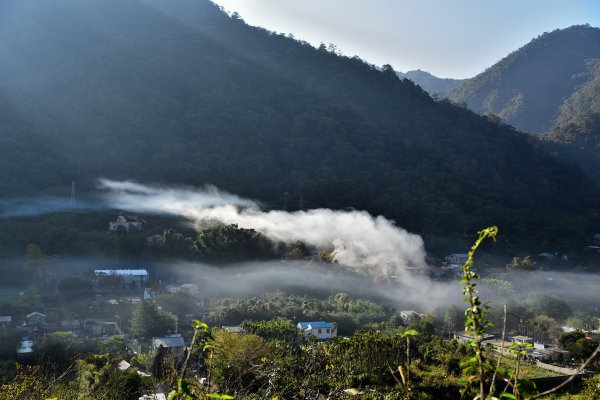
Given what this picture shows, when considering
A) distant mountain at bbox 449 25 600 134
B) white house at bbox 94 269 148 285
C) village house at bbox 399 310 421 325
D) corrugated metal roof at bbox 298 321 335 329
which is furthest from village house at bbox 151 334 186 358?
distant mountain at bbox 449 25 600 134

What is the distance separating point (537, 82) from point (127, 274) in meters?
83.2

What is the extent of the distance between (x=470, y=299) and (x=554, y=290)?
86.1 feet

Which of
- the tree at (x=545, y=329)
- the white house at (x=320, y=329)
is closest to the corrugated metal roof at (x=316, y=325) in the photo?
the white house at (x=320, y=329)

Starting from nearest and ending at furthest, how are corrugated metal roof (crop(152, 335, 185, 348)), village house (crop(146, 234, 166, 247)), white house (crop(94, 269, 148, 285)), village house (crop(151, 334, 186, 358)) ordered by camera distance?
1. village house (crop(151, 334, 186, 358))
2. corrugated metal roof (crop(152, 335, 185, 348))
3. white house (crop(94, 269, 148, 285))
4. village house (crop(146, 234, 166, 247))

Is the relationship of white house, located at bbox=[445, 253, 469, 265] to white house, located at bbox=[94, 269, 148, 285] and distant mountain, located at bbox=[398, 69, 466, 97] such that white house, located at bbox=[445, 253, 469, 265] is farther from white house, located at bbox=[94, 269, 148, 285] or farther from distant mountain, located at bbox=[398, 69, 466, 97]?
distant mountain, located at bbox=[398, 69, 466, 97]

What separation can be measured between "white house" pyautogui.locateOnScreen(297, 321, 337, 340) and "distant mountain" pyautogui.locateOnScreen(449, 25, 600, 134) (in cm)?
7463

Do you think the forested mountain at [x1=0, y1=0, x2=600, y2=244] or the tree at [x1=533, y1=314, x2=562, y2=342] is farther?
the forested mountain at [x1=0, y1=0, x2=600, y2=244]

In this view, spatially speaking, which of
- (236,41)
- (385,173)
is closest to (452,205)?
(385,173)

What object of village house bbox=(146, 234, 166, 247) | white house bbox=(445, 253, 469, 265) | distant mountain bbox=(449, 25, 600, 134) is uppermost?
distant mountain bbox=(449, 25, 600, 134)

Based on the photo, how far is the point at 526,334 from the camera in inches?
767

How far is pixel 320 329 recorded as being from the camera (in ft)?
56.4

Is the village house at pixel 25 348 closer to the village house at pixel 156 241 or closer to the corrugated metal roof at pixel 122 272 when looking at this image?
the corrugated metal roof at pixel 122 272

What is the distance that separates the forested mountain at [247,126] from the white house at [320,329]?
A: 1590cm

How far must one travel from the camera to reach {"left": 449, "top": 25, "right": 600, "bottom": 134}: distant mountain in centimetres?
8719
